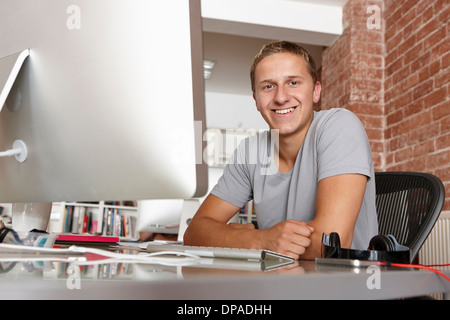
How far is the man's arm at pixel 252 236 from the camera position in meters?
0.90

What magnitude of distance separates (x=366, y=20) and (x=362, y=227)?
127 inches

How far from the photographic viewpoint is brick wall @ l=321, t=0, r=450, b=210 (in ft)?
9.55

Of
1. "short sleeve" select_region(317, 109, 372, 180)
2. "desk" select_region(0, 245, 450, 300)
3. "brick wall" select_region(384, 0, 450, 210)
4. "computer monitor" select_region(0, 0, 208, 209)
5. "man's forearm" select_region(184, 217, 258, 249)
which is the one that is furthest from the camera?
"brick wall" select_region(384, 0, 450, 210)

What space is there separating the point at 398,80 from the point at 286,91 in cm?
240

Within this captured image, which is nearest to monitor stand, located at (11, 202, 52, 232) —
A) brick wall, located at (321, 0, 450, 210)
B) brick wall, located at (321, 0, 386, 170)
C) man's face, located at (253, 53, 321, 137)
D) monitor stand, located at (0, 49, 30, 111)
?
monitor stand, located at (0, 49, 30, 111)

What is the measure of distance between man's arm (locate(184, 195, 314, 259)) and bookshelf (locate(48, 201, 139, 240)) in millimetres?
4267

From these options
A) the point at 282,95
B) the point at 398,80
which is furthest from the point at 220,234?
the point at 398,80

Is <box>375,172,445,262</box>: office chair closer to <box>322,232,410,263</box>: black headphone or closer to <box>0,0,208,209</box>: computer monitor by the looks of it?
<box>322,232,410,263</box>: black headphone

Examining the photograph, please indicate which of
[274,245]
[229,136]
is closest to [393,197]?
[274,245]

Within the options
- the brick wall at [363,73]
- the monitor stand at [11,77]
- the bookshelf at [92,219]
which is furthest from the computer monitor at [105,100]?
the bookshelf at [92,219]

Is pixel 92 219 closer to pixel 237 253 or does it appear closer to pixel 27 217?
pixel 27 217

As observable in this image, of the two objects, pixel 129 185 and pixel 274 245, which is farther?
pixel 274 245
